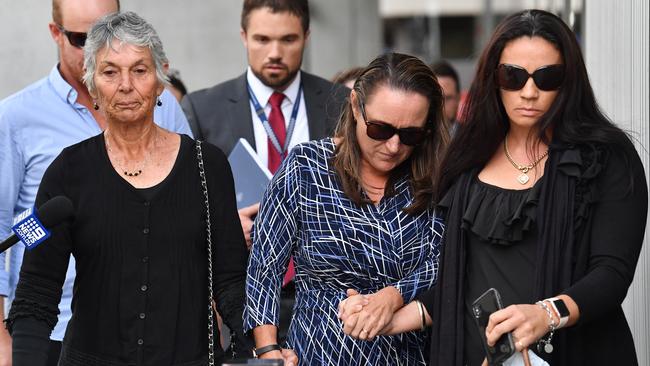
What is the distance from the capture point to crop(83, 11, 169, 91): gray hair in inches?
174

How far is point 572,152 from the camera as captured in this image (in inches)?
159

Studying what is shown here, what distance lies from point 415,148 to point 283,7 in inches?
84.5

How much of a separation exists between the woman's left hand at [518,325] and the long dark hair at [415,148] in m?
0.83

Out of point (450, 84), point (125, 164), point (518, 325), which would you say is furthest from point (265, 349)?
point (450, 84)

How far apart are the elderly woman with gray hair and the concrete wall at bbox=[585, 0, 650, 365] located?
164 cm

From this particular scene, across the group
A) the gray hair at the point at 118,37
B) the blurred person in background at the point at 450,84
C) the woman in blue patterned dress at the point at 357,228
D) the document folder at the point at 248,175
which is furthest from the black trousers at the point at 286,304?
the blurred person in background at the point at 450,84

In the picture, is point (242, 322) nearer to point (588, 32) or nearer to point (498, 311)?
point (498, 311)

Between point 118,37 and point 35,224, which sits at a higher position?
point 118,37

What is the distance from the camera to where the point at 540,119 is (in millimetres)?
4156

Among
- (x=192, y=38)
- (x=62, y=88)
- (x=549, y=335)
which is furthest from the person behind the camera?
(x=192, y=38)

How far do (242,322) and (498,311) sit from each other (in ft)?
3.74

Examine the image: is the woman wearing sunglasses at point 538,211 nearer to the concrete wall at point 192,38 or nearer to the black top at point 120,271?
the black top at point 120,271

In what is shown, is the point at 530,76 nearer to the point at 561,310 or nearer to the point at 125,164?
the point at 561,310

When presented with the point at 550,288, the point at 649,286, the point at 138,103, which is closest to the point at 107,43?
the point at 138,103
